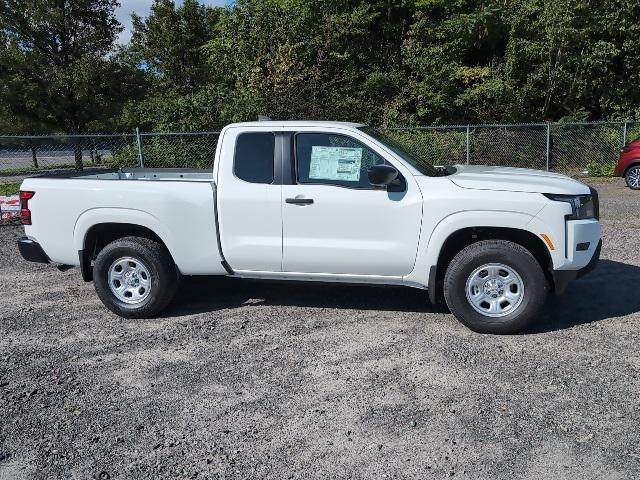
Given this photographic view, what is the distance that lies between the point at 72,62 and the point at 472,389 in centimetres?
2548

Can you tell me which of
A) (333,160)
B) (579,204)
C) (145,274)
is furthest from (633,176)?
(145,274)

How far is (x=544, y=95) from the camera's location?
19453mm

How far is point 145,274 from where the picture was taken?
5738 mm

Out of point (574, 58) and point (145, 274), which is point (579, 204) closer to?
point (145, 274)

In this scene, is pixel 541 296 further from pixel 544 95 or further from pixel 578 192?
pixel 544 95

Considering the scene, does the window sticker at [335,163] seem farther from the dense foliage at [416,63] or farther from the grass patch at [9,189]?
the grass patch at [9,189]

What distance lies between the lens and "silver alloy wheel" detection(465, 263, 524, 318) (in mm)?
5055

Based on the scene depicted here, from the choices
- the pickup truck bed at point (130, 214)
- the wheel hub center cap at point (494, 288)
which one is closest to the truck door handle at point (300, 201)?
the pickup truck bed at point (130, 214)

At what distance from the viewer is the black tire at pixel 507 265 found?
4957 millimetres

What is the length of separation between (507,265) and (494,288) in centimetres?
25

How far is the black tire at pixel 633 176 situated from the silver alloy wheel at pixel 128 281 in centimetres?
1273

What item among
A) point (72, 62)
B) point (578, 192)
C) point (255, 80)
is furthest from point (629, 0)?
point (72, 62)

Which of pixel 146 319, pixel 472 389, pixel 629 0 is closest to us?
pixel 472 389

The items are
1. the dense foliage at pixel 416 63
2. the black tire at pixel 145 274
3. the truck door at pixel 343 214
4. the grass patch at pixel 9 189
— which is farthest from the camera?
the dense foliage at pixel 416 63
